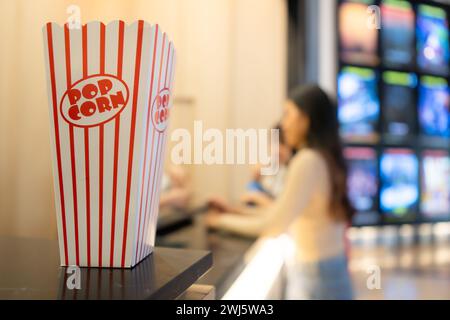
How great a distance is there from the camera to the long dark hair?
126cm

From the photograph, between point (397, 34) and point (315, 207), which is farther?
point (397, 34)

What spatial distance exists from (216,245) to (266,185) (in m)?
1.16

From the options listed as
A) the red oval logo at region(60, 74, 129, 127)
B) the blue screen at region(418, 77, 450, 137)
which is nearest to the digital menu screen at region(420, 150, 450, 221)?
the blue screen at region(418, 77, 450, 137)

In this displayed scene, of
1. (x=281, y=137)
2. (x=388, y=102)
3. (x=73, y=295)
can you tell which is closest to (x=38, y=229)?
(x=73, y=295)

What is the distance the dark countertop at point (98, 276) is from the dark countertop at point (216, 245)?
0.25m

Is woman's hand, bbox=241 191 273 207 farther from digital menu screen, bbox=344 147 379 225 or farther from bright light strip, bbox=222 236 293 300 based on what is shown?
digital menu screen, bbox=344 147 379 225

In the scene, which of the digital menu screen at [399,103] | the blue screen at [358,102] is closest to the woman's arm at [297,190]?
the blue screen at [358,102]

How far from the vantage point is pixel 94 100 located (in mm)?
405

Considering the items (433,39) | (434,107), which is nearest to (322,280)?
(434,107)

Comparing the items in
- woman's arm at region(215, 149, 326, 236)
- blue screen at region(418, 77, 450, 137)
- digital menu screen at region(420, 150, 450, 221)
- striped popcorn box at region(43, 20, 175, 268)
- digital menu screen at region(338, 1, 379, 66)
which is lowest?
digital menu screen at region(420, 150, 450, 221)

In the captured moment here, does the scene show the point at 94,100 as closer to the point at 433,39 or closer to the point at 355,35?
the point at 355,35

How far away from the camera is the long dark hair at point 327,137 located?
126 cm

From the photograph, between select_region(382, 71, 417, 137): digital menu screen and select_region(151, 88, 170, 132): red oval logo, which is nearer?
select_region(151, 88, 170, 132): red oval logo

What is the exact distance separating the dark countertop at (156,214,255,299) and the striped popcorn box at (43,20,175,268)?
0.98 ft
